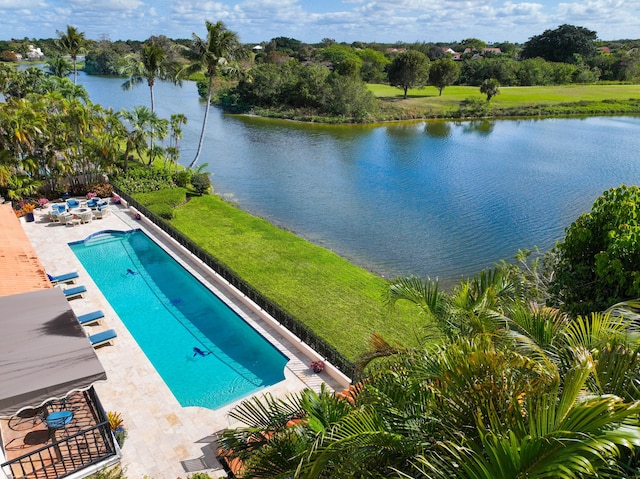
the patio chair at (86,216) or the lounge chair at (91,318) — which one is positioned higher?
the patio chair at (86,216)

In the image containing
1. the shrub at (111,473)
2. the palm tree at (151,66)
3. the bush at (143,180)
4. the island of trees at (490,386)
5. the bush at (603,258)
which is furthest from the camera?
the palm tree at (151,66)

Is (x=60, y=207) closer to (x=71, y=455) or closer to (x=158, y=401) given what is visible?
(x=158, y=401)

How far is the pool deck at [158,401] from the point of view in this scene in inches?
388

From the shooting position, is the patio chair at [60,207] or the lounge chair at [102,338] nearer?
the lounge chair at [102,338]

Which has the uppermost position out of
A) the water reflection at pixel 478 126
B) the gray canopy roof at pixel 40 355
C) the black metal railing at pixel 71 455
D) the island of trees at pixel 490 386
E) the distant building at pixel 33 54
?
the distant building at pixel 33 54

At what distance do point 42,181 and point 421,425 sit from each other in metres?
29.1

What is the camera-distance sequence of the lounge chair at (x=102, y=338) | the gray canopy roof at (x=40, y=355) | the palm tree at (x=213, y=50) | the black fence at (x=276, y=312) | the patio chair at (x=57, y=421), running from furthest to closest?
the palm tree at (x=213, y=50) < the lounge chair at (x=102, y=338) < the black fence at (x=276, y=312) < the patio chair at (x=57, y=421) < the gray canopy roof at (x=40, y=355)

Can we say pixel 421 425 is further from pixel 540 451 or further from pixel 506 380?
pixel 540 451

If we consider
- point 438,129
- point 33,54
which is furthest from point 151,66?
point 33,54

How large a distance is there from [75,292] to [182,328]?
173 inches

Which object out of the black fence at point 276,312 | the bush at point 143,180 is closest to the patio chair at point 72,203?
the bush at point 143,180

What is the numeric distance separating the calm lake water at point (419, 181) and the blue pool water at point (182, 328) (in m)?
8.74

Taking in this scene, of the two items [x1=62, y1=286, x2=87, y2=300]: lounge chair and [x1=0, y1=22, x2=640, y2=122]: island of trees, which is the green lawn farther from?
[x1=62, y1=286, x2=87, y2=300]: lounge chair

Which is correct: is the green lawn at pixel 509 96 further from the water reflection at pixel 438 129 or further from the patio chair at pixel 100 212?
the patio chair at pixel 100 212
